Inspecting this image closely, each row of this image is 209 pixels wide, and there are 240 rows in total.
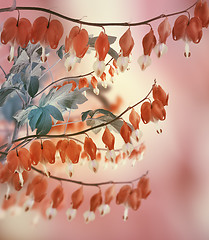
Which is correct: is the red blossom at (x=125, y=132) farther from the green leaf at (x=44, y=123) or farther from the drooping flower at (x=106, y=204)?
the drooping flower at (x=106, y=204)

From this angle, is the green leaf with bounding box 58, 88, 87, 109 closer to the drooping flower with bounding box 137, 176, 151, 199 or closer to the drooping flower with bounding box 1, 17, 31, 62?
the drooping flower with bounding box 1, 17, 31, 62

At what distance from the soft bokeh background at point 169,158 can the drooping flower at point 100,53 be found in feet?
1.50

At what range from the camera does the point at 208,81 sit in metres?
1.49

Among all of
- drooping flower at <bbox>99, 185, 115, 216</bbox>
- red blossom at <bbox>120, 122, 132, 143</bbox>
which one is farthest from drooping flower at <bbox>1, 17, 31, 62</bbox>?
→ drooping flower at <bbox>99, 185, 115, 216</bbox>

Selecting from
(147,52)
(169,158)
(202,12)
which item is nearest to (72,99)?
(147,52)

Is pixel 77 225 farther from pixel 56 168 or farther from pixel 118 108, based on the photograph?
pixel 118 108

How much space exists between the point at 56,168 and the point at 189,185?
1.93 feet

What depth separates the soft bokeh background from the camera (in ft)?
4.59

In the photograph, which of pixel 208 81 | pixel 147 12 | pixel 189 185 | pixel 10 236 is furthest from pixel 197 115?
pixel 10 236

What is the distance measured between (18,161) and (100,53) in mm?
352

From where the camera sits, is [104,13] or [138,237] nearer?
[104,13]

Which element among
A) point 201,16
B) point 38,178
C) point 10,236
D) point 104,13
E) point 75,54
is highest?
point 104,13

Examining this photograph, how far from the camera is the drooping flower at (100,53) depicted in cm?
89

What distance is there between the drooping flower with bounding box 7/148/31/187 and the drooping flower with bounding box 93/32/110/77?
0.28m
